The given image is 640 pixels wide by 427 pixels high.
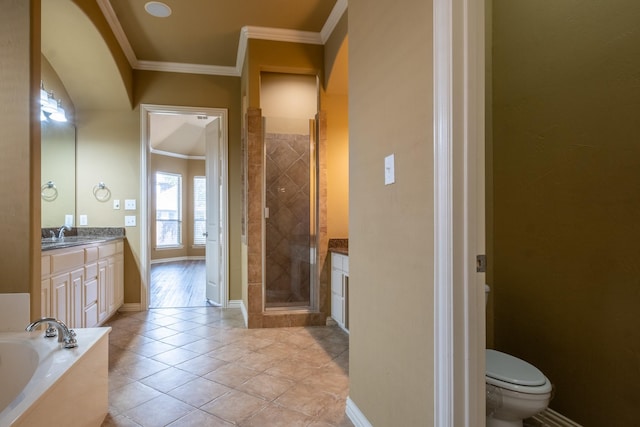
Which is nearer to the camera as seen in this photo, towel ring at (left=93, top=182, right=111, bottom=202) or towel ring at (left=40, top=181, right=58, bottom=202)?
towel ring at (left=40, top=181, right=58, bottom=202)

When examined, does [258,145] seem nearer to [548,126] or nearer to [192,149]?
[548,126]

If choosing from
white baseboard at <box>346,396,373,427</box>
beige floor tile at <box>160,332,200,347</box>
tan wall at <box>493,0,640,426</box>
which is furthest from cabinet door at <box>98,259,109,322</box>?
tan wall at <box>493,0,640,426</box>

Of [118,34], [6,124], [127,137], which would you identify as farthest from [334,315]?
[118,34]

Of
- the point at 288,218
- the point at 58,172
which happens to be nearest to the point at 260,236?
the point at 288,218

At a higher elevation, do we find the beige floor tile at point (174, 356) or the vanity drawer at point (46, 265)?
the vanity drawer at point (46, 265)

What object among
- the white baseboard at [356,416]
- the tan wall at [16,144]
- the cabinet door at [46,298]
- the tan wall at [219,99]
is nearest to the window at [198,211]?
the tan wall at [219,99]

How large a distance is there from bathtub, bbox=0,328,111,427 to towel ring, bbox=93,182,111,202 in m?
2.51

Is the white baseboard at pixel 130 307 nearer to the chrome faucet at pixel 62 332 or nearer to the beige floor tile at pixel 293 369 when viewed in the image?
the beige floor tile at pixel 293 369

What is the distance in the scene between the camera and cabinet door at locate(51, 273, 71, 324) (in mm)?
2396

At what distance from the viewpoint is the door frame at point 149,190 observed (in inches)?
159

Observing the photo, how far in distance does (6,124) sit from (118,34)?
1977 mm

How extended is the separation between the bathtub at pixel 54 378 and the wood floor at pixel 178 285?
2.62 meters

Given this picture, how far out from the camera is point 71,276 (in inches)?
106

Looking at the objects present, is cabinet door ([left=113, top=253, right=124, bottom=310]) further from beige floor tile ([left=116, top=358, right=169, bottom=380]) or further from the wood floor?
beige floor tile ([left=116, top=358, right=169, bottom=380])
